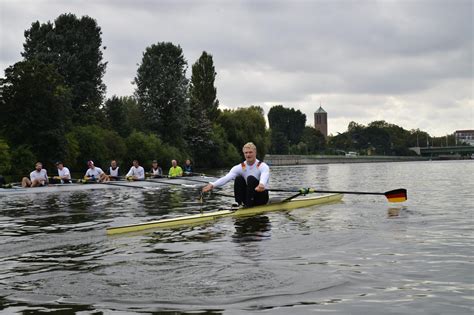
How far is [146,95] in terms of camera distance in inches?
2835

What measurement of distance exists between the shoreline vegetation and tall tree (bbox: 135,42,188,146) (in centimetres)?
14

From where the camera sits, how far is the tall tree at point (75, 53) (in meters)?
62.5

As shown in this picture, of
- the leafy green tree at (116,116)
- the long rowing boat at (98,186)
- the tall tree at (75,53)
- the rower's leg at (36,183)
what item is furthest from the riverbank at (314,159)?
the rower's leg at (36,183)

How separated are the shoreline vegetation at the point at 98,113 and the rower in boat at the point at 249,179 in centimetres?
3512

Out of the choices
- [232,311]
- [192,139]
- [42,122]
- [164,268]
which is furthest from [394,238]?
[192,139]

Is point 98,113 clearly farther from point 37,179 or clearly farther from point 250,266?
point 250,266

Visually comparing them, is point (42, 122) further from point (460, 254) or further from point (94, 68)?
point (460, 254)

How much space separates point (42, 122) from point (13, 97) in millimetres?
3469

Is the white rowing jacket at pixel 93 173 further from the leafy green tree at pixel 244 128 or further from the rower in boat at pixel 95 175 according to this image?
the leafy green tree at pixel 244 128

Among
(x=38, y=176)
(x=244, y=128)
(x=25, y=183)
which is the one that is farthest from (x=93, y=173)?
(x=244, y=128)

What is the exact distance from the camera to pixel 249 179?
13.7 metres

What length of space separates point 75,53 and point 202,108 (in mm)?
25473

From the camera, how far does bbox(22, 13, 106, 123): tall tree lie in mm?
62531

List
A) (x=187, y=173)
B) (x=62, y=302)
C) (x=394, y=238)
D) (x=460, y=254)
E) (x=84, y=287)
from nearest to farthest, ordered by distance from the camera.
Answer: (x=62, y=302) < (x=84, y=287) < (x=460, y=254) < (x=394, y=238) < (x=187, y=173)
